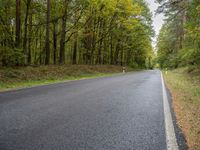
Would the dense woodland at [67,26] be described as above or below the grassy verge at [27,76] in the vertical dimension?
above

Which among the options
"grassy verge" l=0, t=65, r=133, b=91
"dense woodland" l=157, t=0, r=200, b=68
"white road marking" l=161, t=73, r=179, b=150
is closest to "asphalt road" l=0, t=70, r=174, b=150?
"white road marking" l=161, t=73, r=179, b=150

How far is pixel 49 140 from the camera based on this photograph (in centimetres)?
412

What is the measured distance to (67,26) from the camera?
29062mm

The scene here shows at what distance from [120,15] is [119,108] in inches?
1103

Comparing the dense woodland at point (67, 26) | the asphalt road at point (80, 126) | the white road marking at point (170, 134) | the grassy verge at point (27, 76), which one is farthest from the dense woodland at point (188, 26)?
the grassy verge at point (27, 76)

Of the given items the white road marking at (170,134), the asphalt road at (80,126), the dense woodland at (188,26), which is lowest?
the white road marking at (170,134)

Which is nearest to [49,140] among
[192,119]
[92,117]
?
[92,117]

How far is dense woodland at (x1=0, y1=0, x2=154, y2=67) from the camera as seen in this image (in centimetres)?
1836

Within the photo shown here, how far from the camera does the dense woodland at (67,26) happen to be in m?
18.4

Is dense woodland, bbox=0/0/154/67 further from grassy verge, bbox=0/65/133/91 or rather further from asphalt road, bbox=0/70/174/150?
asphalt road, bbox=0/70/174/150

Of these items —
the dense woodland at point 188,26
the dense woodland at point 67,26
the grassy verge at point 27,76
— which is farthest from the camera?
the dense woodland at point 67,26

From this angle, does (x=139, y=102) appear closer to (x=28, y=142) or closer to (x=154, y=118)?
(x=154, y=118)

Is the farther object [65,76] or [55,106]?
[65,76]

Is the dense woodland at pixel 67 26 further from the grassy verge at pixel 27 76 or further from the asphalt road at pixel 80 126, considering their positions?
the asphalt road at pixel 80 126
